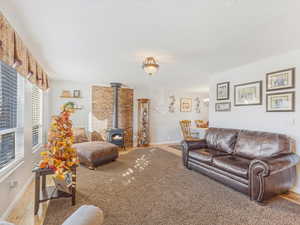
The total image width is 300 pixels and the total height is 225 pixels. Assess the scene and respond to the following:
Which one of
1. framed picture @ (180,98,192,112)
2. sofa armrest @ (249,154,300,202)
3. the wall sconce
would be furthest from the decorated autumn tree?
framed picture @ (180,98,192,112)

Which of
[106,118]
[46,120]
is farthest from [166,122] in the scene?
[46,120]

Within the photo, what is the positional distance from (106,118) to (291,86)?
5.28m

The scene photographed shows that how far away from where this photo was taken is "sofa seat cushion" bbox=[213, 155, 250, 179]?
2.43 m

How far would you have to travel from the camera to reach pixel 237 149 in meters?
3.17

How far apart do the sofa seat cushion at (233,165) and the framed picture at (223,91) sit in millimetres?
1780

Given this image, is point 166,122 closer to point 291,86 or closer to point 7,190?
point 291,86

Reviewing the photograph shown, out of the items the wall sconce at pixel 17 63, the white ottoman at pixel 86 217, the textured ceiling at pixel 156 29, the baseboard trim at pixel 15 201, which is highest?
the textured ceiling at pixel 156 29

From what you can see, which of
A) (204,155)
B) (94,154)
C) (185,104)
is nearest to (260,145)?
(204,155)

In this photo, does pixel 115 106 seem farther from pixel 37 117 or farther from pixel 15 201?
pixel 15 201

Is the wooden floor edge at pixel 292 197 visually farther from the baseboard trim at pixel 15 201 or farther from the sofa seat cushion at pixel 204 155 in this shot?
Answer: the baseboard trim at pixel 15 201

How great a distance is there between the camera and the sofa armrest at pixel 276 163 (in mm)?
2150

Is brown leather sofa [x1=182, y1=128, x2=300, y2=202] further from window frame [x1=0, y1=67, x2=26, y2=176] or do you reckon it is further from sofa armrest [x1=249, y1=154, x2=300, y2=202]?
window frame [x1=0, y1=67, x2=26, y2=176]

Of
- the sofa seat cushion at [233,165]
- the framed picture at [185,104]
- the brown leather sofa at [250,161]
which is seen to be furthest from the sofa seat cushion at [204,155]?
the framed picture at [185,104]

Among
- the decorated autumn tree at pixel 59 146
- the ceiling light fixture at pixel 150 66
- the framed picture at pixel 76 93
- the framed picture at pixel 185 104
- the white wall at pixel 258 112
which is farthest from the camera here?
the framed picture at pixel 185 104
